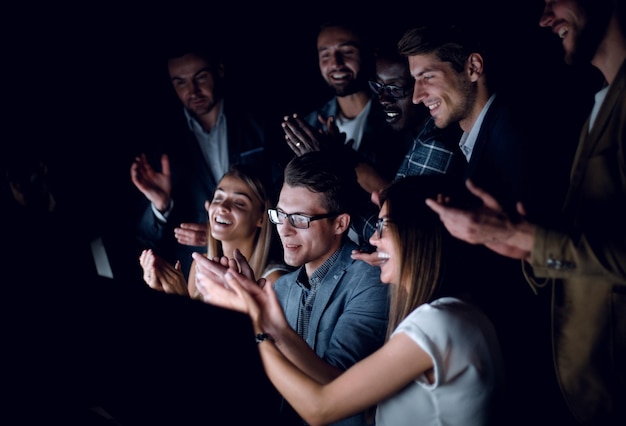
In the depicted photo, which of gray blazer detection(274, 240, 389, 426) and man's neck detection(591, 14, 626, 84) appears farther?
gray blazer detection(274, 240, 389, 426)

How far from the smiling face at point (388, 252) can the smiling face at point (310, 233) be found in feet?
1.58

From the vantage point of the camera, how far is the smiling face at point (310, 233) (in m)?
2.45

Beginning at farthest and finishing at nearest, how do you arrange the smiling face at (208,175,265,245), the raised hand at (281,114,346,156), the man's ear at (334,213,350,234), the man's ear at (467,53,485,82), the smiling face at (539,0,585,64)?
1. the smiling face at (208,175,265,245)
2. the raised hand at (281,114,346,156)
3. the man's ear at (334,213,350,234)
4. the man's ear at (467,53,485,82)
5. the smiling face at (539,0,585,64)

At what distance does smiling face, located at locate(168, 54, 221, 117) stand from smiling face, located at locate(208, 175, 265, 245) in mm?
925

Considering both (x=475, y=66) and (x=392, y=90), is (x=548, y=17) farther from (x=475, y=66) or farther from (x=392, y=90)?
(x=392, y=90)

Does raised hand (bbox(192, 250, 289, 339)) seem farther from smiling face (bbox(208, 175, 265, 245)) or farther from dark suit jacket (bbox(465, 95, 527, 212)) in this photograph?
smiling face (bbox(208, 175, 265, 245))

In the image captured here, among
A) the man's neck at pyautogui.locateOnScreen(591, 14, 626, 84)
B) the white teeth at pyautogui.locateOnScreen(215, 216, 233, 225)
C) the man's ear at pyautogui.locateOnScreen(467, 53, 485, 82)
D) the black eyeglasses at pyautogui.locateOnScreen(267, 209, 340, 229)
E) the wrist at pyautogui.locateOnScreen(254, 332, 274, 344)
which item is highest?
the man's neck at pyautogui.locateOnScreen(591, 14, 626, 84)

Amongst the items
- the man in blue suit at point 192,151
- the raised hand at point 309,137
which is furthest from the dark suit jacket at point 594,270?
the man in blue suit at point 192,151

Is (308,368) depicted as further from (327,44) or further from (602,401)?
(327,44)

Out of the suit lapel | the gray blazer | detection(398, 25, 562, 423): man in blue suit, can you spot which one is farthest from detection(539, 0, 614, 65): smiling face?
the gray blazer

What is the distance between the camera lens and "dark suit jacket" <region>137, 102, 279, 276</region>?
3.55 meters

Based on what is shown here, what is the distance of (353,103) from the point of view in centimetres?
324

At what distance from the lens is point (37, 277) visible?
202 centimetres

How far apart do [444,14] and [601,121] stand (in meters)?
1.05
